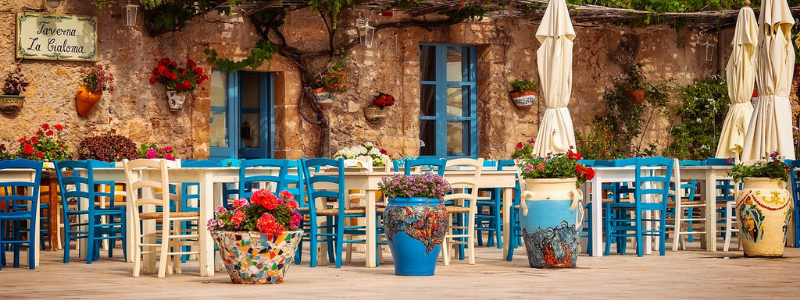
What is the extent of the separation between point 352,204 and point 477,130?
171 inches

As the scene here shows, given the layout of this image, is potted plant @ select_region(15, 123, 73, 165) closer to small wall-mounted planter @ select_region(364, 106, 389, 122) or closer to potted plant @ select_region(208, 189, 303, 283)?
small wall-mounted planter @ select_region(364, 106, 389, 122)

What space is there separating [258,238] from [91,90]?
5.62 meters

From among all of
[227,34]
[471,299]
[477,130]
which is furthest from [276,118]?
[471,299]

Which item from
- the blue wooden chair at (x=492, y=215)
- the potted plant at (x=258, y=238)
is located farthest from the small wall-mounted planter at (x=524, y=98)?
the potted plant at (x=258, y=238)

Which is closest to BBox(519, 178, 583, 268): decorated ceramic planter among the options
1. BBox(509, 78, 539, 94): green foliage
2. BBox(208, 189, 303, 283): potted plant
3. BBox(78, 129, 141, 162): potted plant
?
BBox(208, 189, 303, 283): potted plant

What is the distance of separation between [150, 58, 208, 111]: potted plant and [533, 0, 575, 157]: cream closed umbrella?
383cm

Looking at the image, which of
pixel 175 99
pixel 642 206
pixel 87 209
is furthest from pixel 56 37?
pixel 642 206

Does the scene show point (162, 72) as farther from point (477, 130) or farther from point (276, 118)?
point (477, 130)

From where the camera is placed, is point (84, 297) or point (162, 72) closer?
point (84, 297)

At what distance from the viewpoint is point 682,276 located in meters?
6.44

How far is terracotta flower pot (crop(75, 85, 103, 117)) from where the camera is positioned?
11.2 m

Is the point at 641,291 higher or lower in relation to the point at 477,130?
lower

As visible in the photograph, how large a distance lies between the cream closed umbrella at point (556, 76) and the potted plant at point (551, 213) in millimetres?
1915

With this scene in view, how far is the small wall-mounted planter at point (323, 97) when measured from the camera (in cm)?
1241
